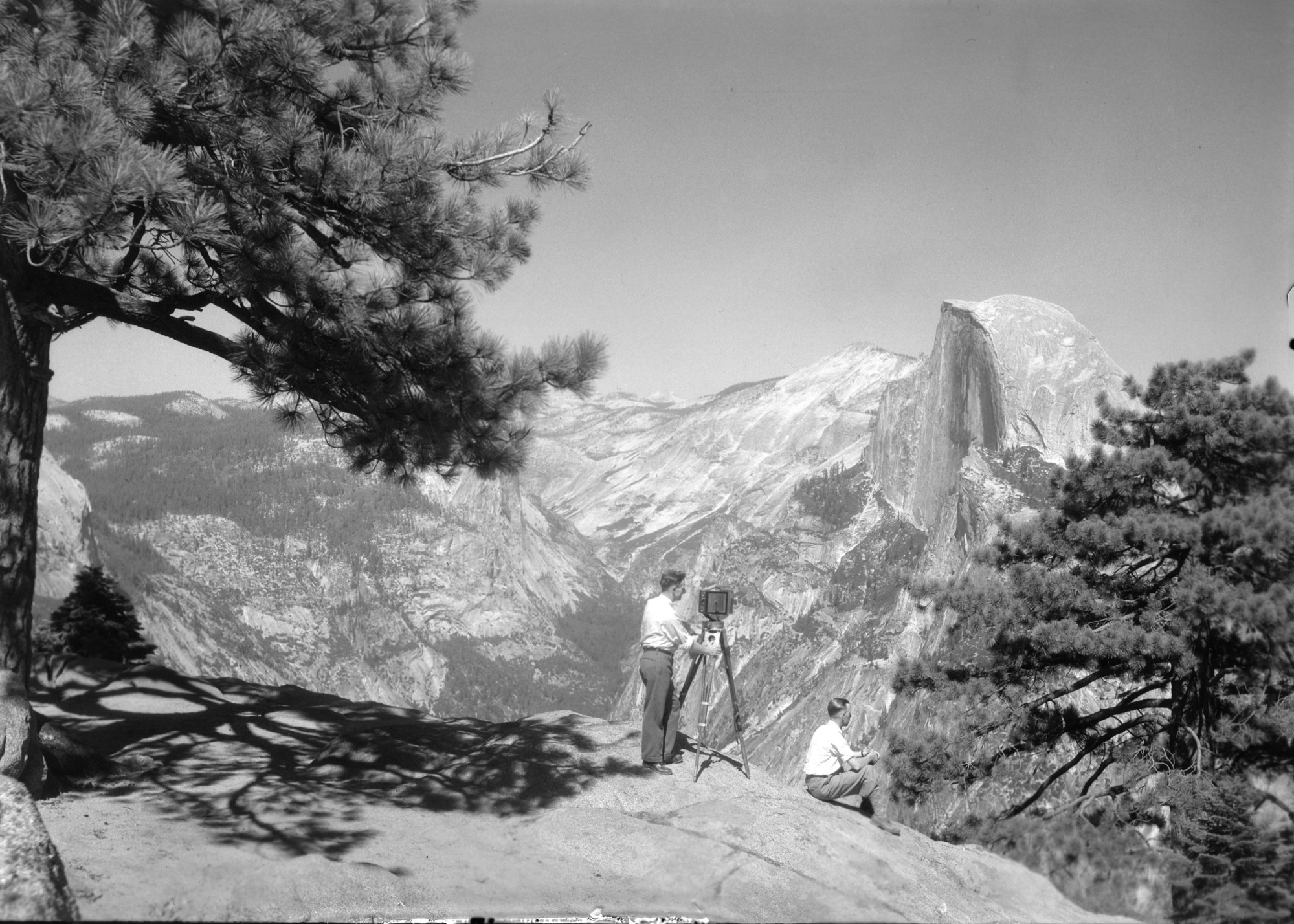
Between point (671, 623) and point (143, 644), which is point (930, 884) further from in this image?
point (143, 644)

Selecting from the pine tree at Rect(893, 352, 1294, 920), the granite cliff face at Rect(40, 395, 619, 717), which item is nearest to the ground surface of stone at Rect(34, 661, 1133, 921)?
the pine tree at Rect(893, 352, 1294, 920)

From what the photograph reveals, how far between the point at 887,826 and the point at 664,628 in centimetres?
258

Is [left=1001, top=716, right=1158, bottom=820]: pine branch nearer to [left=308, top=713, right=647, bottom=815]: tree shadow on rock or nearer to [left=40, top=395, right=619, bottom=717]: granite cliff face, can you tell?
[left=308, top=713, right=647, bottom=815]: tree shadow on rock

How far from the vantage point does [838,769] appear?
349 inches

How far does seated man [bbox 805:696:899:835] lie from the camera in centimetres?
879

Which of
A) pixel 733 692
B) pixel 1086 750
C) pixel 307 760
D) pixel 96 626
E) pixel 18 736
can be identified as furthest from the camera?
pixel 96 626

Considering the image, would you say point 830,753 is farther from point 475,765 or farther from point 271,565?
point 271,565

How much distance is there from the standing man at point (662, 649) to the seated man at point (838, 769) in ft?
4.26

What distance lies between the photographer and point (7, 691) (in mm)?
7336

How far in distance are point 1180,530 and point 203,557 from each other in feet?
522

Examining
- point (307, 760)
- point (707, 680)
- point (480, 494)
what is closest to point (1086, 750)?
point (707, 680)

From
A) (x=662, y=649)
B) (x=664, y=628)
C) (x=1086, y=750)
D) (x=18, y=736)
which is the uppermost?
(x=664, y=628)

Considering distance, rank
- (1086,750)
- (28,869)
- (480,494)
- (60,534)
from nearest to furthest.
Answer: (28,869), (1086,750), (60,534), (480,494)

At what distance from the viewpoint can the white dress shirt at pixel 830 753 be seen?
883 cm
